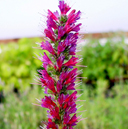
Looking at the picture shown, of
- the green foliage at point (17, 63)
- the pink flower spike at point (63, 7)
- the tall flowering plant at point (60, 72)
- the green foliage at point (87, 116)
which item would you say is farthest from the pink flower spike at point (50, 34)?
the green foliage at point (17, 63)

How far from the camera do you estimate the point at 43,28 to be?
78 cm

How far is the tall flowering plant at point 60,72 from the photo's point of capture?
69 centimetres

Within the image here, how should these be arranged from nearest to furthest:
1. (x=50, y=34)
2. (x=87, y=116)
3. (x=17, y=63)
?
(x=50, y=34), (x=87, y=116), (x=17, y=63)

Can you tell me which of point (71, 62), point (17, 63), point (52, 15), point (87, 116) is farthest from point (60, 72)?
point (17, 63)

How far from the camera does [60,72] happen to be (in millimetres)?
718

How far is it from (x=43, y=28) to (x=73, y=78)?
23 centimetres

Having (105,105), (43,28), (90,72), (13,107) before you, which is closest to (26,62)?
(90,72)

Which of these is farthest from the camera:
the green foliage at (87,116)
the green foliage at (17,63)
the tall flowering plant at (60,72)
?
the green foliage at (17,63)

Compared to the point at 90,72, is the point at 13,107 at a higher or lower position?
lower

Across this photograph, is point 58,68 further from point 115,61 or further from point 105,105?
point 115,61

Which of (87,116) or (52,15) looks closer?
(52,15)

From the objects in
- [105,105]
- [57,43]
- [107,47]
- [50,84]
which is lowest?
[105,105]

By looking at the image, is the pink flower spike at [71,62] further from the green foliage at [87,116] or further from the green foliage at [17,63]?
the green foliage at [17,63]

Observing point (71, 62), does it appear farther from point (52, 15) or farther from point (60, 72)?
point (52, 15)
